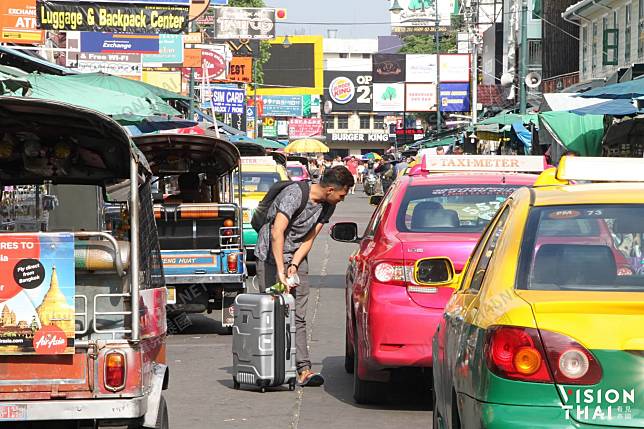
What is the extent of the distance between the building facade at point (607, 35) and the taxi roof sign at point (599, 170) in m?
26.8

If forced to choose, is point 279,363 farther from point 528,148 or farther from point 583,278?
point 528,148

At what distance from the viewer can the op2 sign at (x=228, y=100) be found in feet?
170

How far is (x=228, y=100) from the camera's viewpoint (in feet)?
171

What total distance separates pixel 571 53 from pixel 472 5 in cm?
2682

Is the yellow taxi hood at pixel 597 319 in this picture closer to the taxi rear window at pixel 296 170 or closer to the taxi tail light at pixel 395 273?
the taxi tail light at pixel 395 273

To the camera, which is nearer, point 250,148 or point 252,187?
point 252,187

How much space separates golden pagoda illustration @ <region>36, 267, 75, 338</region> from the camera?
6.03 meters

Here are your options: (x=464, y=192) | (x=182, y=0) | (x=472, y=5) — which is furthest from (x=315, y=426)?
(x=472, y=5)

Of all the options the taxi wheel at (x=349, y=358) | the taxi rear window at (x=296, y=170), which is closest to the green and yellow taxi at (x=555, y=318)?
the taxi wheel at (x=349, y=358)

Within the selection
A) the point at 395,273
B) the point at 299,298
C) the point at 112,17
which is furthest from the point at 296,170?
the point at 395,273

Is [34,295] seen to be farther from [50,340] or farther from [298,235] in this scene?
[298,235]

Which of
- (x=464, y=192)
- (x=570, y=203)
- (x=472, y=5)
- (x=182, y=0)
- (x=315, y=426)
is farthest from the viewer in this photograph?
(x=472, y=5)

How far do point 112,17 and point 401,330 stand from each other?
16.3m

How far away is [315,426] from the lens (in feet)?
28.6
